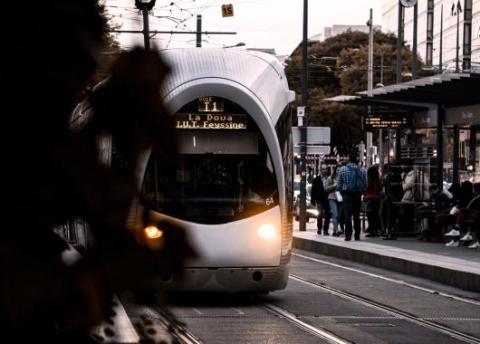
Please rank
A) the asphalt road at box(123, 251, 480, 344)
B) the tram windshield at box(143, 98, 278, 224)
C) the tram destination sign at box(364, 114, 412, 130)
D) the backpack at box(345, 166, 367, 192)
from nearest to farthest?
the asphalt road at box(123, 251, 480, 344) < the tram windshield at box(143, 98, 278, 224) < the backpack at box(345, 166, 367, 192) < the tram destination sign at box(364, 114, 412, 130)

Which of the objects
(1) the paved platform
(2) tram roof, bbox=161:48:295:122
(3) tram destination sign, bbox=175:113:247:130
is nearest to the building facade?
(1) the paved platform

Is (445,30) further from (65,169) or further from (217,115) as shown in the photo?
(65,169)

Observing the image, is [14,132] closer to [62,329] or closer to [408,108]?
[62,329]

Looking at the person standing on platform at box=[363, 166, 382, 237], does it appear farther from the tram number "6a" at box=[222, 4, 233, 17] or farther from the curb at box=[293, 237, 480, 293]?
the tram number "6a" at box=[222, 4, 233, 17]

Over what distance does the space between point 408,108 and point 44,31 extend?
27744mm

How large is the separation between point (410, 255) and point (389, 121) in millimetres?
6633

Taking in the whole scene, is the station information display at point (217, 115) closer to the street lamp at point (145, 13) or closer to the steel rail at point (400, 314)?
the steel rail at point (400, 314)

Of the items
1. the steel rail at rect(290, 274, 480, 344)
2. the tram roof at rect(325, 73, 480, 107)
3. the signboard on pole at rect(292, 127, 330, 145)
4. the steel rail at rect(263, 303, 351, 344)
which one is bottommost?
the steel rail at rect(290, 274, 480, 344)

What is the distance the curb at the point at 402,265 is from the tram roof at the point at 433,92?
320 centimetres

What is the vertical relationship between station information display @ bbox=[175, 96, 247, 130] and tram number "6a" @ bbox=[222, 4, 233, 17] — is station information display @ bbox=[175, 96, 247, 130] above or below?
below

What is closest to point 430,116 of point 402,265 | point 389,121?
point 389,121

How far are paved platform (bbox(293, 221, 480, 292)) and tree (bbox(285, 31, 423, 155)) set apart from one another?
4844cm

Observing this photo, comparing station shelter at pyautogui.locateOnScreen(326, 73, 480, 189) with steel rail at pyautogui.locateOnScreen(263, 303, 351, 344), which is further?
station shelter at pyautogui.locateOnScreen(326, 73, 480, 189)

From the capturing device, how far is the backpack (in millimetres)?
26422
